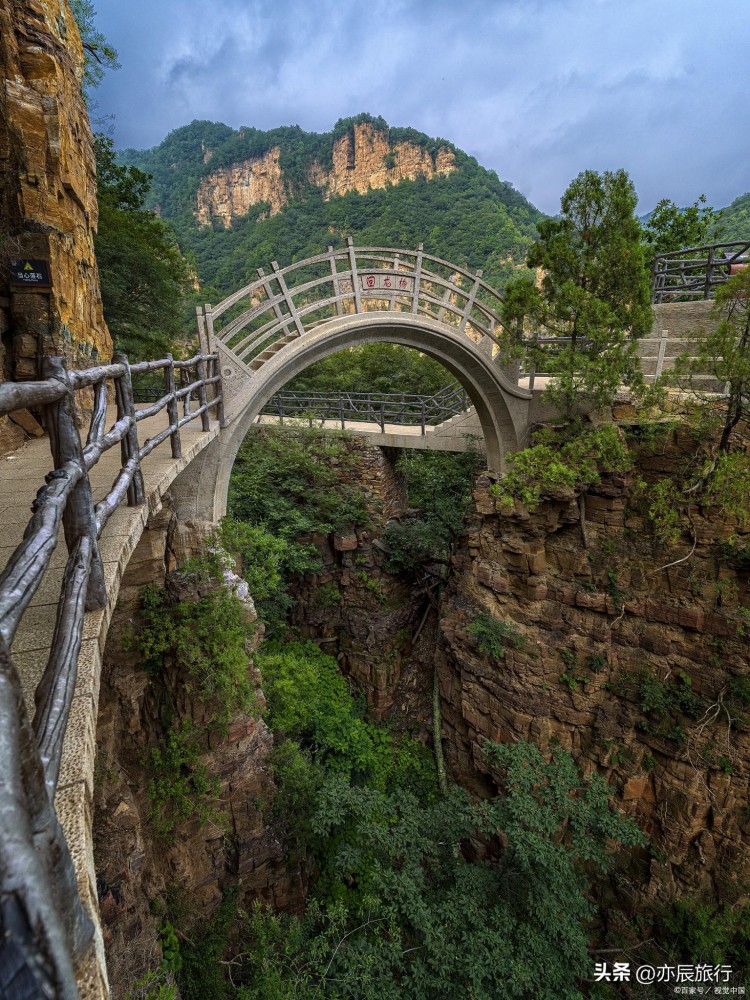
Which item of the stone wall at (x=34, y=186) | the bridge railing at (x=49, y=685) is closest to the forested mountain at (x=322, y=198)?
the stone wall at (x=34, y=186)

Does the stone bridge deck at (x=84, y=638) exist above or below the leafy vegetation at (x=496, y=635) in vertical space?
above

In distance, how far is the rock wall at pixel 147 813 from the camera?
9.27 ft

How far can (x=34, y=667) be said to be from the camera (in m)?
1.29

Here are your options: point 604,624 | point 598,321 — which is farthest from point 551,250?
point 604,624

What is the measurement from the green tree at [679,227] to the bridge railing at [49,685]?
45.2 feet

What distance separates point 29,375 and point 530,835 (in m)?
6.49

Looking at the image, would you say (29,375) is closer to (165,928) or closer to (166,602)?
(166,602)

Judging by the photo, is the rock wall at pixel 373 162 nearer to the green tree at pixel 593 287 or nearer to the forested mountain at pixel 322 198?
the forested mountain at pixel 322 198

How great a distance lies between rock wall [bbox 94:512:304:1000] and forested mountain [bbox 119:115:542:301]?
18.6 meters

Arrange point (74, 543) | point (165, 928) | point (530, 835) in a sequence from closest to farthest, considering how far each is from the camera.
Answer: point (74, 543) < point (165, 928) < point (530, 835)

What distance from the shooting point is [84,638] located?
139cm

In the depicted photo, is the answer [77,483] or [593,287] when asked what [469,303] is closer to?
[593,287]

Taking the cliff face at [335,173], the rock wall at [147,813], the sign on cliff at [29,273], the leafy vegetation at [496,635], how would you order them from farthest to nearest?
the cliff face at [335,173] < the leafy vegetation at [496,635] < the sign on cliff at [29,273] < the rock wall at [147,813]

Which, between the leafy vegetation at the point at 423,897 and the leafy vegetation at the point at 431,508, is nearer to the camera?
the leafy vegetation at the point at 423,897
